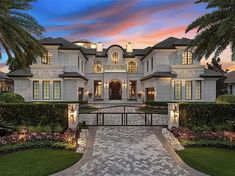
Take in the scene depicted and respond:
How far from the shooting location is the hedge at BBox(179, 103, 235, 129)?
1532cm

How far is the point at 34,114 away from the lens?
15.0 meters

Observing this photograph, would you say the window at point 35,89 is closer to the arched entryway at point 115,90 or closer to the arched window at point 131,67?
the arched entryway at point 115,90

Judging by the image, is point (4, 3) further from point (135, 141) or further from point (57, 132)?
point (135, 141)

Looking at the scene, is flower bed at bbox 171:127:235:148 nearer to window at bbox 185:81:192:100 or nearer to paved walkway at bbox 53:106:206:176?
paved walkway at bbox 53:106:206:176

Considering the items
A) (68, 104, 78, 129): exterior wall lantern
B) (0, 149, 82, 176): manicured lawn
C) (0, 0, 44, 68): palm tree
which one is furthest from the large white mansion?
(0, 149, 82, 176): manicured lawn

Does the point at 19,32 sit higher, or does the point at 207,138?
the point at 19,32

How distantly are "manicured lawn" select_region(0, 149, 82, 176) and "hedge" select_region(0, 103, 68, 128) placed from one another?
3.47 metres

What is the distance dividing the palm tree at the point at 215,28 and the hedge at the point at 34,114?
326 inches

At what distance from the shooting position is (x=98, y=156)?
35.7 ft

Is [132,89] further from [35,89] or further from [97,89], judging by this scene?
[35,89]

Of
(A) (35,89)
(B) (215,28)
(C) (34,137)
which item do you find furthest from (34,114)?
(A) (35,89)

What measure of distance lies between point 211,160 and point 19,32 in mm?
10302

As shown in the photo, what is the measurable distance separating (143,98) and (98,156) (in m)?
29.9

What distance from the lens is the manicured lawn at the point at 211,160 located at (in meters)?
9.19
